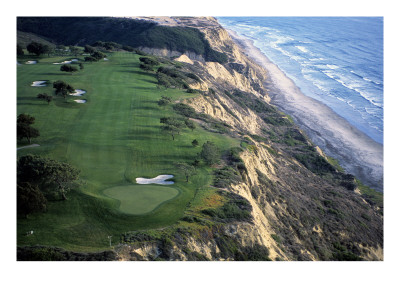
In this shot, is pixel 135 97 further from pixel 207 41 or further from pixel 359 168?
pixel 207 41

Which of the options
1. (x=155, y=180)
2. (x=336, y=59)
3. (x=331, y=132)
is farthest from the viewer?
(x=336, y=59)

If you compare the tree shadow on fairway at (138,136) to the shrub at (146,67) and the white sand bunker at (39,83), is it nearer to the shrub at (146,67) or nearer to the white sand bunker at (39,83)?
the white sand bunker at (39,83)

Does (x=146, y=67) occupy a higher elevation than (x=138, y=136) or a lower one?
higher

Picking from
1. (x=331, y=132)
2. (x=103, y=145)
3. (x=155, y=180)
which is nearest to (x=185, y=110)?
(x=103, y=145)

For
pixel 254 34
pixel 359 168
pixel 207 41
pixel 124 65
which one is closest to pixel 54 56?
pixel 124 65

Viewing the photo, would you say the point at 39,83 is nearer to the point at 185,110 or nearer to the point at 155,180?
the point at 185,110

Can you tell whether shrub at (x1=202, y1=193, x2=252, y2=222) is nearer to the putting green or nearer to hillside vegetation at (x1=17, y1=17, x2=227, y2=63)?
the putting green

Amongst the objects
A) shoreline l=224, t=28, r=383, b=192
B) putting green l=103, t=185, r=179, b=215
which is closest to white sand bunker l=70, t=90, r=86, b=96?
putting green l=103, t=185, r=179, b=215
